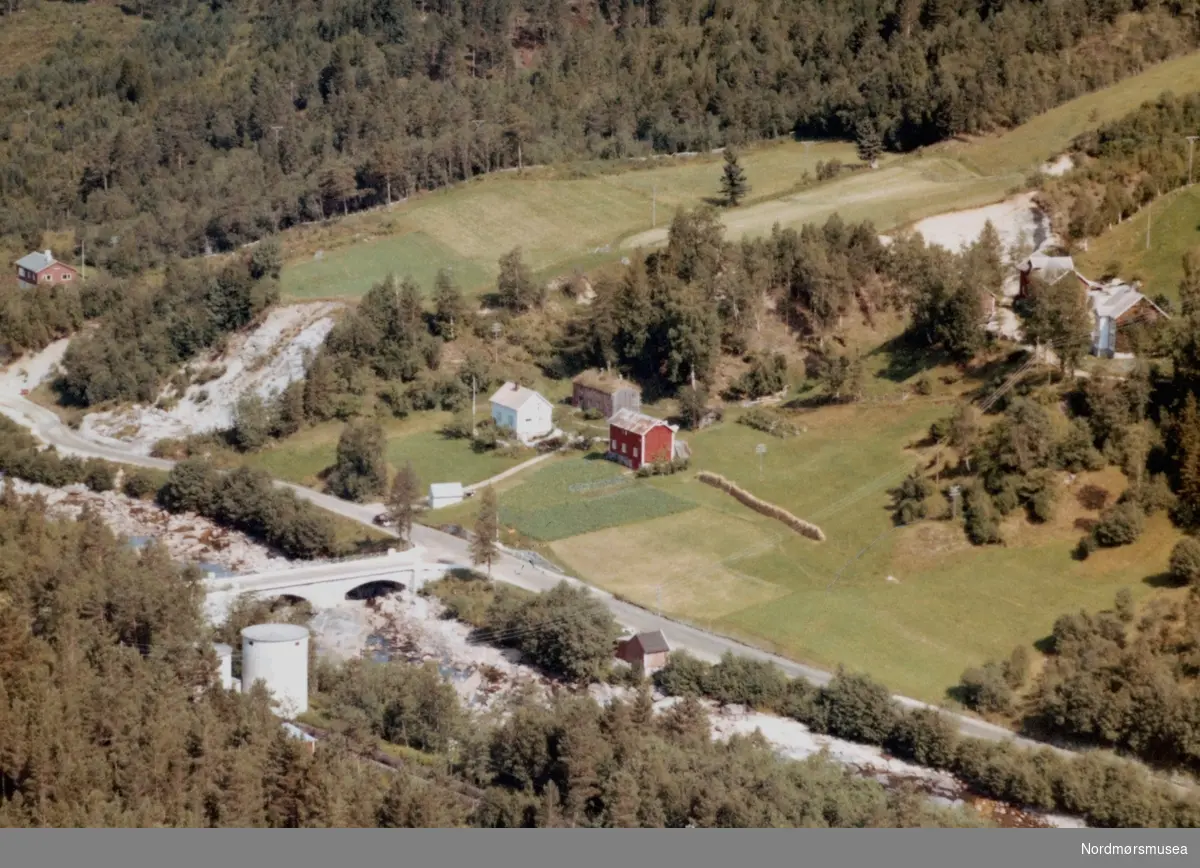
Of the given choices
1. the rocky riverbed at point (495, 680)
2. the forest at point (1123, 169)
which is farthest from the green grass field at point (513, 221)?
the rocky riverbed at point (495, 680)

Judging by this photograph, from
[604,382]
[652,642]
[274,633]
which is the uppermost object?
[604,382]

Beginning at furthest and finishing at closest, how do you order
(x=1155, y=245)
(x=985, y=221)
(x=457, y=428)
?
(x=985, y=221) → (x=1155, y=245) → (x=457, y=428)

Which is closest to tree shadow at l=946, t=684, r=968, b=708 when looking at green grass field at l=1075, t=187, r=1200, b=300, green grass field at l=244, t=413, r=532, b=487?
green grass field at l=244, t=413, r=532, b=487

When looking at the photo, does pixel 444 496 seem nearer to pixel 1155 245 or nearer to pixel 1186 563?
pixel 1186 563

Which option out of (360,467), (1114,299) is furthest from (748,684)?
(1114,299)

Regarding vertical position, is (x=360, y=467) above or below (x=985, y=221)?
below

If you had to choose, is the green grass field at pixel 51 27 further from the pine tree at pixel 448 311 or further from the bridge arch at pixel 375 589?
the bridge arch at pixel 375 589

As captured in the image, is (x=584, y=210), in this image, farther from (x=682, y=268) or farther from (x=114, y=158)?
(x=114, y=158)
